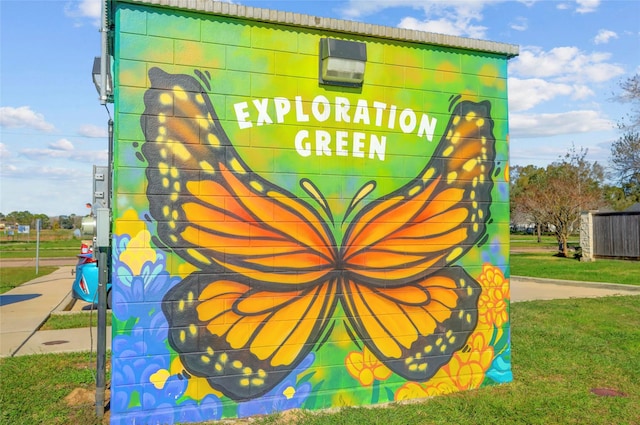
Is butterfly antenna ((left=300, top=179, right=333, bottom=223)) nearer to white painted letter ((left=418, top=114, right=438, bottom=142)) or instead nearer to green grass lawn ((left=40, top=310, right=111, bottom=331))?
white painted letter ((left=418, top=114, right=438, bottom=142))

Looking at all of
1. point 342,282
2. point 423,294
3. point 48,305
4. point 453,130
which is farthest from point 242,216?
point 48,305

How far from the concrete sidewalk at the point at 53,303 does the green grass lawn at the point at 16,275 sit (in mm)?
344

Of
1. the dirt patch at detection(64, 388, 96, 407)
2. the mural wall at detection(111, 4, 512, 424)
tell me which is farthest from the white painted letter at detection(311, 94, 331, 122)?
the dirt patch at detection(64, 388, 96, 407)

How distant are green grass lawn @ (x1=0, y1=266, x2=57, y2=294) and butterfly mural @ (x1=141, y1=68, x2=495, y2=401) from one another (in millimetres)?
12053

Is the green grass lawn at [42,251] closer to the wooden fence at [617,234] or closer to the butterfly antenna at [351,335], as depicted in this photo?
the wooden fence at [617,234]

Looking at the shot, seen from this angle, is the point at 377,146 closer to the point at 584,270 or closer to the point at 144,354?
the point at 144,354

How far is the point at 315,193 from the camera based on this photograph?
570cm

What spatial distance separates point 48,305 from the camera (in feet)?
40.3

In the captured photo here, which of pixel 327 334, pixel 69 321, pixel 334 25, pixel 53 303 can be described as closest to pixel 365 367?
pixel 327 334

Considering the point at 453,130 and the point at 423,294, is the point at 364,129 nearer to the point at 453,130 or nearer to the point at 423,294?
the point at 453,130

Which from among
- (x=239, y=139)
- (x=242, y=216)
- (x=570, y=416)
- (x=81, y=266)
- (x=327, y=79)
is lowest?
(x=570, y=416)

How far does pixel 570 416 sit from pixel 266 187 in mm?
3901

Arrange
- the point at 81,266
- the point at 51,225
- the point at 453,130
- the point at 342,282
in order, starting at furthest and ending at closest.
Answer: the point at 51,225
the point at 81,266
the point at 453,130
the point at 342,282

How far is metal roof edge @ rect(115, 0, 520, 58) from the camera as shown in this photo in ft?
17.2
